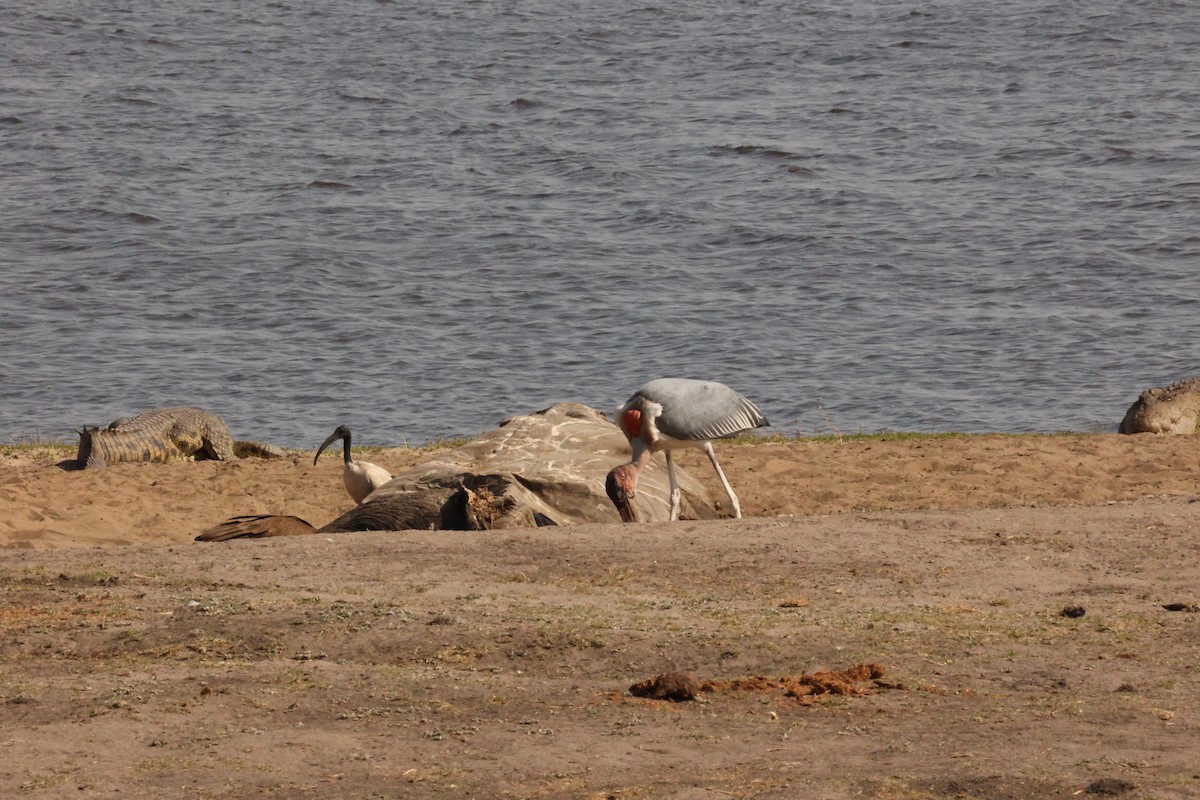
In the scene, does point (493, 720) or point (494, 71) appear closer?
point (493, 720)

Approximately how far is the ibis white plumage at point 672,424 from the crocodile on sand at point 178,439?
5.96m

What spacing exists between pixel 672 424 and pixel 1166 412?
6675 mm

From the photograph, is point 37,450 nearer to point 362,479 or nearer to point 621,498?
point 362,479

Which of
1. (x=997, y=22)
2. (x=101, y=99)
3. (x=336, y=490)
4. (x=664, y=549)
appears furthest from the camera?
(x=997, y=22)

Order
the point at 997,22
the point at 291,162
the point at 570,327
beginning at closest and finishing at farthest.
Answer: the point at 570,327 < the point at 291,162 < the point at 997,22

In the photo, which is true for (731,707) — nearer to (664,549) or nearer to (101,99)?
(664,549)

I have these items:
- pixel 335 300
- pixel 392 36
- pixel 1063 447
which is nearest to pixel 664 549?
pixel 1063 447

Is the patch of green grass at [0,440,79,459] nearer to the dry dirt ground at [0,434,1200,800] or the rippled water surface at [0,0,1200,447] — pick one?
the rippled water surface at [0,0,1200,447]

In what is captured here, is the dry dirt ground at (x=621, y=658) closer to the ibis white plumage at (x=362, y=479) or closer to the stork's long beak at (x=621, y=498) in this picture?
the stork's long beak at (x=621, y=498)

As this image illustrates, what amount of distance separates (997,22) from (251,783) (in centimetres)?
3699

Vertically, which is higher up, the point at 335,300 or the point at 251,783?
the point at 251,783

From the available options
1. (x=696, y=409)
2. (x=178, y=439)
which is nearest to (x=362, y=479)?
(x=696, y=409)

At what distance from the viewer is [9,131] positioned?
34.8 meters

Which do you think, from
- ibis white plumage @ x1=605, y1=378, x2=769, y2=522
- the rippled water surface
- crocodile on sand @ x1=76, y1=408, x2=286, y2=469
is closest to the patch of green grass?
crocodile on sand @ x1=76, y1=408, x2=286, y2=469
